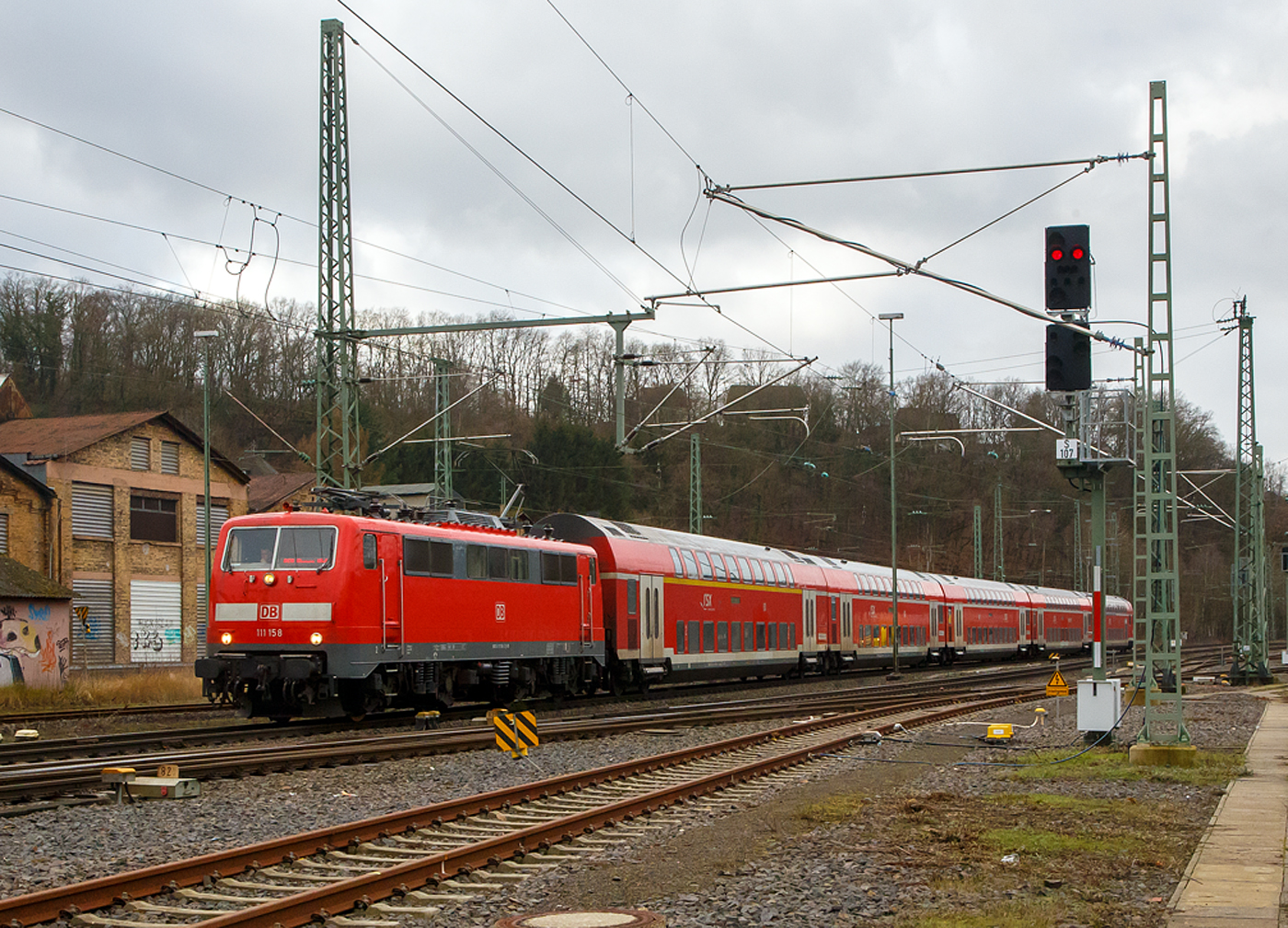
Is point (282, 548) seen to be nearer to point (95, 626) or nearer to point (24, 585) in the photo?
point (24, 585)

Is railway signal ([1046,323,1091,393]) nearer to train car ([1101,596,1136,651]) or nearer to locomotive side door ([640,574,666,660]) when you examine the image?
locomotive side door ([640,574,666,660])

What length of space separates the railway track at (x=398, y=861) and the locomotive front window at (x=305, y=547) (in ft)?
21.1

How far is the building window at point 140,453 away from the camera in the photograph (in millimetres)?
45500

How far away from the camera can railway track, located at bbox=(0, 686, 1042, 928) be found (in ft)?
26.1

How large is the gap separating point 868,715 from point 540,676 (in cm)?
621

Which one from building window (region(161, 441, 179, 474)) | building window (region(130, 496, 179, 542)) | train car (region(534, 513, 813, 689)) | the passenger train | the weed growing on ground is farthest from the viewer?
building window (region(161, 441, 179, 474))

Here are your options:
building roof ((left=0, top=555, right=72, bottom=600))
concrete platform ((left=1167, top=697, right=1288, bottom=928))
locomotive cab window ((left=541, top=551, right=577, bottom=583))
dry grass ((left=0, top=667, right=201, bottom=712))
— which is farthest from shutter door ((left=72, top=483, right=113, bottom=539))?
concrete platform ((left=1167, top=697, right=1288, bottom=928))

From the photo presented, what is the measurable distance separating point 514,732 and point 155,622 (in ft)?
111

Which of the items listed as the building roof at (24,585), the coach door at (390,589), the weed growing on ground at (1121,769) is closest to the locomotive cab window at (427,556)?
the coach door at (390,589)

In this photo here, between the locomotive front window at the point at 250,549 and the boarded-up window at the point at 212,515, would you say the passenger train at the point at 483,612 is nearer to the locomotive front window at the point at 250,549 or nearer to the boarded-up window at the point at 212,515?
the locomotive front window at the point at 250,549

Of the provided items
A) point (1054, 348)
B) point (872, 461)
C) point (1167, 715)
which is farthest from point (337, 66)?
point (872, 461)

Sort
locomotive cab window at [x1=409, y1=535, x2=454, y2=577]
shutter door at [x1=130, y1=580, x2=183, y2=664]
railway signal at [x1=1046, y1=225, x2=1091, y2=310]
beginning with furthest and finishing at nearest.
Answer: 1. shutter door at [x1=130, y1=580, x2=183, y2=664]
2. locomotive cab window at [x1=409, y1=535, x2=454, y2=577]
3. railway signal at [x1=1046, y1=225, x2=1091, y2=310]

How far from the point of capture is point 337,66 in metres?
24.4

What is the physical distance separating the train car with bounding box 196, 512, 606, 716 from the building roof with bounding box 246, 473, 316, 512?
35.9m
